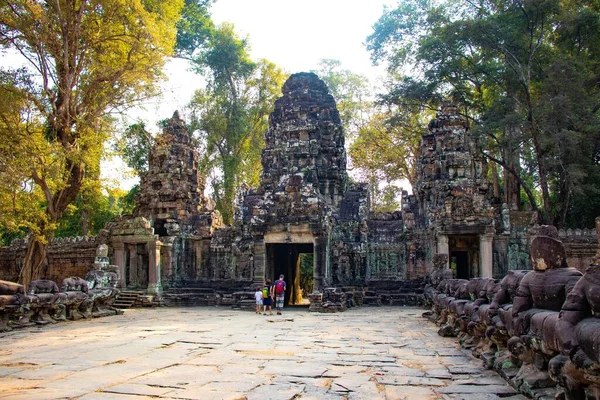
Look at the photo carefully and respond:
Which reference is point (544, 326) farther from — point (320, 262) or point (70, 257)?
point (70, 257)

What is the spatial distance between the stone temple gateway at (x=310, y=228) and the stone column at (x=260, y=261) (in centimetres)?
3

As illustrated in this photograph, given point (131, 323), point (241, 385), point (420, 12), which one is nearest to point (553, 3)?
point (420, 12)

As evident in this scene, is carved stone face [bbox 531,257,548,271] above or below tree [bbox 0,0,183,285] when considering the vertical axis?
below

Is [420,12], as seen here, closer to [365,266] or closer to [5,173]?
[365,266]

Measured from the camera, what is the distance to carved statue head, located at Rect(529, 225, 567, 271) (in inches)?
205

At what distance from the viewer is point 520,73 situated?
22016 millimetres

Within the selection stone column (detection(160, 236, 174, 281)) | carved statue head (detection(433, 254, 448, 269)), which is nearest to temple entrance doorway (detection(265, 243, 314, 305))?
stone column (detection(160, 236, 174, 281))

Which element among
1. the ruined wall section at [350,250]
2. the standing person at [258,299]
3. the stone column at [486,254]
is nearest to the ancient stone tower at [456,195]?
the stone column at [486,254]

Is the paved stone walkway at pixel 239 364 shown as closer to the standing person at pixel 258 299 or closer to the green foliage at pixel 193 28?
the standing person at pixel 258 299

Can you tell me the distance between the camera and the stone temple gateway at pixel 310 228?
1723cm

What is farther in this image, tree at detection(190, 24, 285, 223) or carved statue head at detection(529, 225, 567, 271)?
tree at detection(190, 24, 285, 223)

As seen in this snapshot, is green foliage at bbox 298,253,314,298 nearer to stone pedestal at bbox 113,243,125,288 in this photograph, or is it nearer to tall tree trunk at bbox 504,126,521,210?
tall tree trunk at bbox 504,126,521,210

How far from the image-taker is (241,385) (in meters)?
5.40

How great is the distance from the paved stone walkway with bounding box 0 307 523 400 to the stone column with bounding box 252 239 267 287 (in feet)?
17.7
